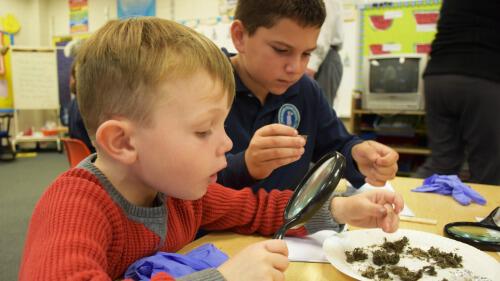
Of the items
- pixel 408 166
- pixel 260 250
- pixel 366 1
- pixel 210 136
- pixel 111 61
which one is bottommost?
pixel 408 166

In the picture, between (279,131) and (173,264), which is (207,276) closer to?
(173,264)

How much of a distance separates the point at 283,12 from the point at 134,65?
59 centimetres

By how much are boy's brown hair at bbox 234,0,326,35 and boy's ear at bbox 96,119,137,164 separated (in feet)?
2.05

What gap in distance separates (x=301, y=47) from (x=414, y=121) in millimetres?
3118

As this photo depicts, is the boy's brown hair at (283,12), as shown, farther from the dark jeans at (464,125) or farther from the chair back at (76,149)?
Result: the chair back at (76,149)

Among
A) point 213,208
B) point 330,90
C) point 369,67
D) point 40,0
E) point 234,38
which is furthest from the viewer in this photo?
point 40,0

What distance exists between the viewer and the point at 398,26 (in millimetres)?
4000

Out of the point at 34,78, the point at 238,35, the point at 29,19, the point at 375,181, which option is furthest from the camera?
the point at 29,19

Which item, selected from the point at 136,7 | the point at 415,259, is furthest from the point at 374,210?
the point at 136,7

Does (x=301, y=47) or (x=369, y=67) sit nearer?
(x=301, y=47)

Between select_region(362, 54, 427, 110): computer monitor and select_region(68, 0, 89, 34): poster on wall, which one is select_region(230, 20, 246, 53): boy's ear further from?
select_region(68, 0, 89, 34): poster on wall

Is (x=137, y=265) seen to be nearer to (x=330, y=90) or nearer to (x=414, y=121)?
(x=330, y=90)

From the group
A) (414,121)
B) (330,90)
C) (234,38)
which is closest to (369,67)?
(414,121)

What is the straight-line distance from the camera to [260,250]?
53 cm
